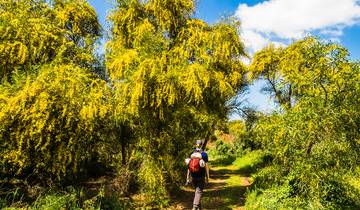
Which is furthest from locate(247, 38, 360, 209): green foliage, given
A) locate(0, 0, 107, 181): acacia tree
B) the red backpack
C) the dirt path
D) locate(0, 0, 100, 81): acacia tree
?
locate(0, 0, 100, 81): acacia tree

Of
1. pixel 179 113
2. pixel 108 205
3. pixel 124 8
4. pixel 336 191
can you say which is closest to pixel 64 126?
pixel 108 205

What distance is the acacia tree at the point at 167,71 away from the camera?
Result: 36.8 ft

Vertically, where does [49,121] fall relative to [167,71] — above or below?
below

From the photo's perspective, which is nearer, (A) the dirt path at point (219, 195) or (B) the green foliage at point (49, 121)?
(B) the green foliage at point (49, 121)

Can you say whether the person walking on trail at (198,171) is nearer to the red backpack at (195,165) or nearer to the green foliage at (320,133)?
the red backpack at (195,165)

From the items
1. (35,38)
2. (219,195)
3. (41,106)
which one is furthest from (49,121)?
(219,195)

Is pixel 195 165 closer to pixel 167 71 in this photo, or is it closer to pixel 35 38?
pixel 167 71

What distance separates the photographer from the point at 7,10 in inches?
480

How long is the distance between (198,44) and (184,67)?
7.33 ft

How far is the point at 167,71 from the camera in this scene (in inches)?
453

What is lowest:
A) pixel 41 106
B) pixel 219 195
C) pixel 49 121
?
pixel 219 195

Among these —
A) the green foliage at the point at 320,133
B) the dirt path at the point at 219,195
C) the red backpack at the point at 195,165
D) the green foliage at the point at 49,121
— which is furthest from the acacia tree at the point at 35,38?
the green foliage at the point at 320,133

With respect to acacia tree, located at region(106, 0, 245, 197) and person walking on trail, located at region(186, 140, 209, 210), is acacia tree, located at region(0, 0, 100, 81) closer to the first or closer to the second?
acacia tree, located at region(106, 0, 245, 197)

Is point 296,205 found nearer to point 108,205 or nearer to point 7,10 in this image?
point 108,205
